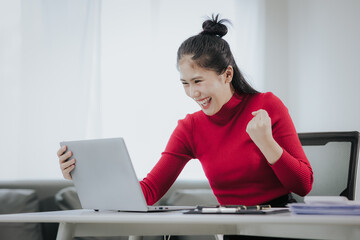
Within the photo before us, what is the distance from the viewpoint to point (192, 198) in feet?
8.33

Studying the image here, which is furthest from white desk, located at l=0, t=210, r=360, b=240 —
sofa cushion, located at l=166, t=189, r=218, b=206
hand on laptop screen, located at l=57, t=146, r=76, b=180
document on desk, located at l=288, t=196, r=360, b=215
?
sofa cushion, located at l=166, t=189, r=218, b=206

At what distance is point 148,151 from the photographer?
279 cm

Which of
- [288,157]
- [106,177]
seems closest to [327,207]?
[288,157]

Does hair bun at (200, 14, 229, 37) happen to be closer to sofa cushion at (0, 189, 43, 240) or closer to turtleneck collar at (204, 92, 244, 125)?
turtleneck collar at (204, 92, 244, 125)

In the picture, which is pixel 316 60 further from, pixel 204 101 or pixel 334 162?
pixel 204 101

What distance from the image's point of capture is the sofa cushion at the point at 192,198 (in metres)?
2.52

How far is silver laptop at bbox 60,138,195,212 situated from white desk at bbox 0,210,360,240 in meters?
0.12

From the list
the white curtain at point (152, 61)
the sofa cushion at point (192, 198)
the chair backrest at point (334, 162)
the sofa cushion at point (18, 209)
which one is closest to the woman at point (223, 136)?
the chair backrest at point (334, 162)

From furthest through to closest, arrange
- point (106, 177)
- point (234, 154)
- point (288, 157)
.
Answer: point (234, 154) → point (288, 157) → point (106, 177)

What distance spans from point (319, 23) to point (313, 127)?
0.61 meters

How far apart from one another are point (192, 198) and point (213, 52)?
120 centimetres

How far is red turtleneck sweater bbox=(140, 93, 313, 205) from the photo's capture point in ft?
4.61

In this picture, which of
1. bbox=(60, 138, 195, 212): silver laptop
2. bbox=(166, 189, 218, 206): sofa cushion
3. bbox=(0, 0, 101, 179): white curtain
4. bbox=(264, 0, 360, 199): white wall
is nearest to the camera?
bbox=(60, 138, 195, 212): silver laptop

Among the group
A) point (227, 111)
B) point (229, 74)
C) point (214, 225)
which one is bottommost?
point (214, 225)
